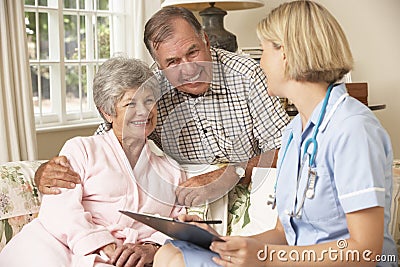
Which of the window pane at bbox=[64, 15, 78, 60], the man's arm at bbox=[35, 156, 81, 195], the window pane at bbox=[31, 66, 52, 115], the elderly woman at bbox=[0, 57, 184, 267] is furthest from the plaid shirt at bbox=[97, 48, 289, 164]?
the window pane at bbox=[64, 15, 78, 60]

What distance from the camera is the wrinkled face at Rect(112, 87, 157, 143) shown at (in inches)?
81.3

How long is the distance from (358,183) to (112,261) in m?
0.86

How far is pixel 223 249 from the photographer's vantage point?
4.46 ft

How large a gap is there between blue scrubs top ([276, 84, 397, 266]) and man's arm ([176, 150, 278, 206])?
55 centimetres

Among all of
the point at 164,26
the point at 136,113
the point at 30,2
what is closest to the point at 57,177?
the point at 136,113

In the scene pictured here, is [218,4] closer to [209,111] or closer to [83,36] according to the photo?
[83,36]

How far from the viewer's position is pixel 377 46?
362cm

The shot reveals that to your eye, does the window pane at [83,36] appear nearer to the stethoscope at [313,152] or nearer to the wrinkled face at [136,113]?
the wrinkled face at [136,113]

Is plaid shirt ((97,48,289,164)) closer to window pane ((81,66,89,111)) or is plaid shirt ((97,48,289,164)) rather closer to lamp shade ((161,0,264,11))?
lamp shade ((161,0,264,11))

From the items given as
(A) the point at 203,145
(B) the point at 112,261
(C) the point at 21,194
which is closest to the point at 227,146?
(A) the point at 203,145

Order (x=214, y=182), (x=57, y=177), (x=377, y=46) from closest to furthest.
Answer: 1. (x=57, y=177)
2. (x=214, y=182)
3. (x=377, y=46)

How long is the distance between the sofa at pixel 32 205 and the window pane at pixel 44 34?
1011mm

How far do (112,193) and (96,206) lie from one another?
7 centimetres

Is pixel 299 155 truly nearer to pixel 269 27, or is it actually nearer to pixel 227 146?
pixel 269 27
